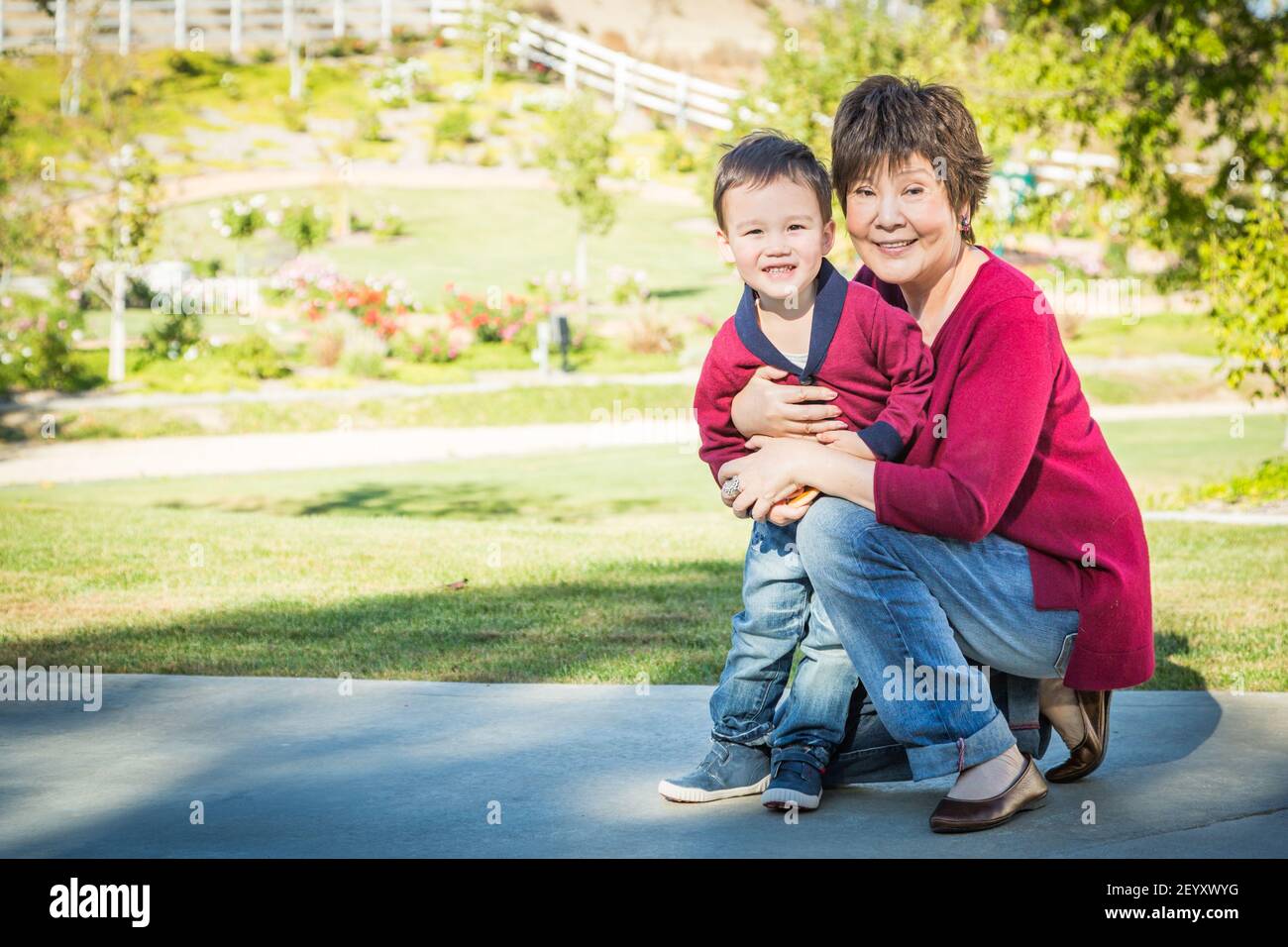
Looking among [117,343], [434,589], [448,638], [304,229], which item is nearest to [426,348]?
[117,343]

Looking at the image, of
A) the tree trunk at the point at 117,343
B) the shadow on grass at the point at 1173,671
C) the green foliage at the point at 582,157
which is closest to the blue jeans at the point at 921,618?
the shadow on grass at the point at 1173,671

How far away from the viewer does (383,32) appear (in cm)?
Answer: 5594

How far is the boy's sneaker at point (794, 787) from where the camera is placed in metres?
3.31

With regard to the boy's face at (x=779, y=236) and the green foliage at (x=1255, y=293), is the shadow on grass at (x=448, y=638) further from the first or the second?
the green foliage at (x=1255, y=293)

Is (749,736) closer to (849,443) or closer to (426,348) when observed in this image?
(849,443)

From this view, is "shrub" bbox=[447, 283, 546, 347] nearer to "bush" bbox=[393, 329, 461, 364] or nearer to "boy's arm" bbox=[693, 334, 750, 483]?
"bush" bbox=[393, 329, 461, 364]

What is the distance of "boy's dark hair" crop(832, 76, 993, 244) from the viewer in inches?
134

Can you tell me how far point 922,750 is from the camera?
10.5 ft

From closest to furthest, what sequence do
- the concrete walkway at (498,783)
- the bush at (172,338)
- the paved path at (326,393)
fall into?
the concrete walkway at (498,783) → the paved path at (326,393) → the bush at (172,338)

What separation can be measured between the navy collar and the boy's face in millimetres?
49

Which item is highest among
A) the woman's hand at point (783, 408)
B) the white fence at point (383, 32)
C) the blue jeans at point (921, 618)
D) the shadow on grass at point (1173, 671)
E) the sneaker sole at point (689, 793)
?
the white fence at point (383, 32)

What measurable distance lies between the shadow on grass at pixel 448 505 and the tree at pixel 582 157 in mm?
14194

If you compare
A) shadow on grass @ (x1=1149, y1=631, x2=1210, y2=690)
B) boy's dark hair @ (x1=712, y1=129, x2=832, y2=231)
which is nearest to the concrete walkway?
shadow on grass @ (x1=1149, y1=631, x2=1210, y2=690)
